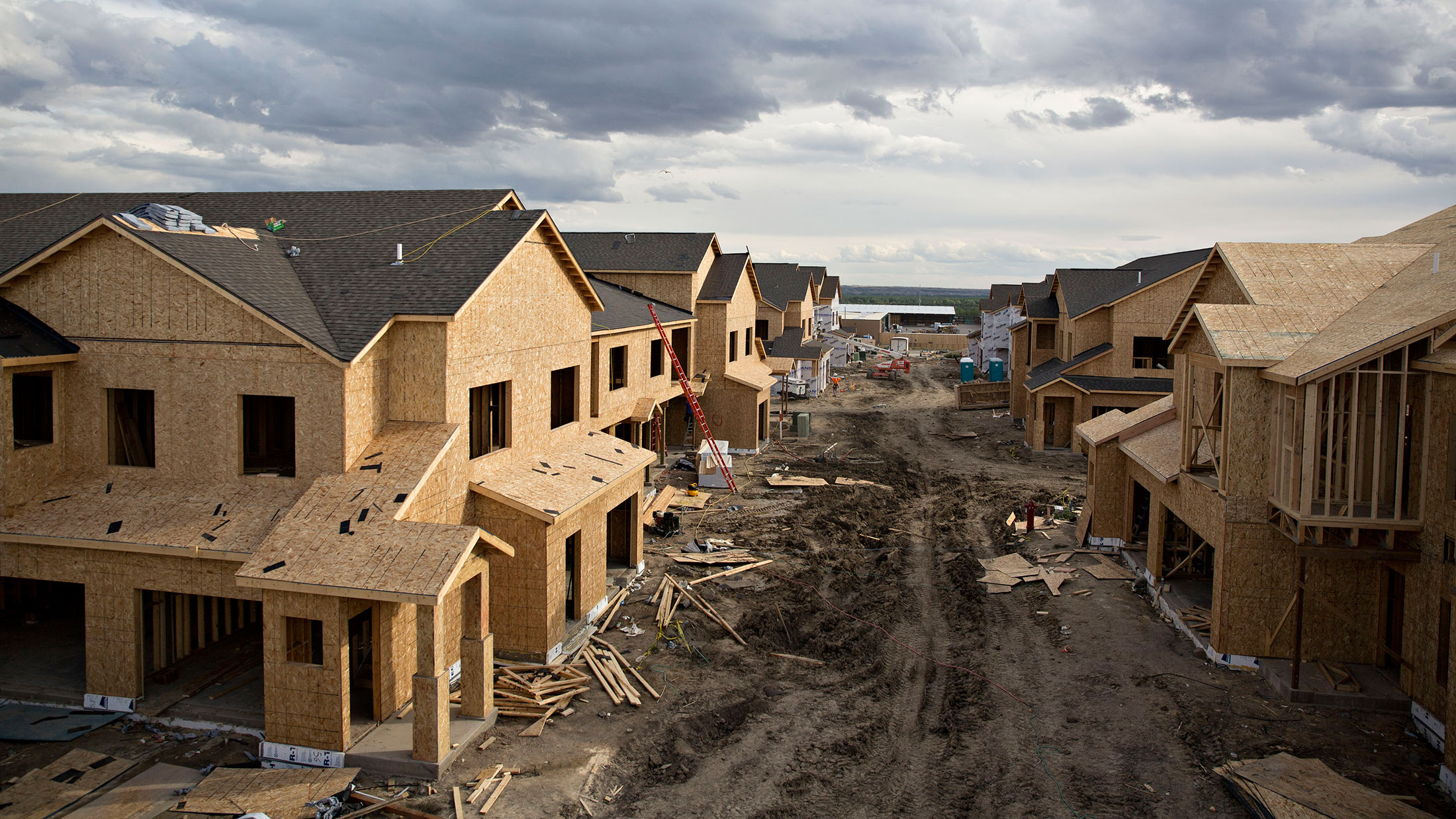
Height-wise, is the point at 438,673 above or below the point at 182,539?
below

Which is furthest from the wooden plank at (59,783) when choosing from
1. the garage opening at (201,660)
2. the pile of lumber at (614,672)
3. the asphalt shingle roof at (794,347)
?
the asphalt shingle roof at (794,347)

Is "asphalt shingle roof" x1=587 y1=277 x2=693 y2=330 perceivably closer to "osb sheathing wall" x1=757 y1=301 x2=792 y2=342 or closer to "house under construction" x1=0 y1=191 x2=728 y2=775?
"house under construction" x1=0 y1=191 x2=728 y2=775

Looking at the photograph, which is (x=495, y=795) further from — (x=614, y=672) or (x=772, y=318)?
(x=772, y=318)

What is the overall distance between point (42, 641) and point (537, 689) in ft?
31.9

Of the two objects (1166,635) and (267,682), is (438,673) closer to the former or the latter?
(267,682)

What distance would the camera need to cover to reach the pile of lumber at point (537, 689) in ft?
46.4

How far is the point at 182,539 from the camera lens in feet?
43.7

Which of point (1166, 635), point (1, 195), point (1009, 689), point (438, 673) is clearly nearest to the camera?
point (438, 673)

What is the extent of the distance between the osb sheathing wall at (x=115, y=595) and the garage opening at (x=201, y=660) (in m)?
0.27

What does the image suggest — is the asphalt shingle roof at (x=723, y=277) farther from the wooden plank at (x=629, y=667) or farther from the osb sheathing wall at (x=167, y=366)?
the osb sheathing wall at (x=167, y=366)

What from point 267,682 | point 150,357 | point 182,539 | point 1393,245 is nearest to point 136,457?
point 150,357

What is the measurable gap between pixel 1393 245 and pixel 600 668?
19.8 m

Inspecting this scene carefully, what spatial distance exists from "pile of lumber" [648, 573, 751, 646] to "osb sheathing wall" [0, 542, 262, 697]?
8334 millimetres

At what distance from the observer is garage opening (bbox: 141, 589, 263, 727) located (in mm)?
13758
